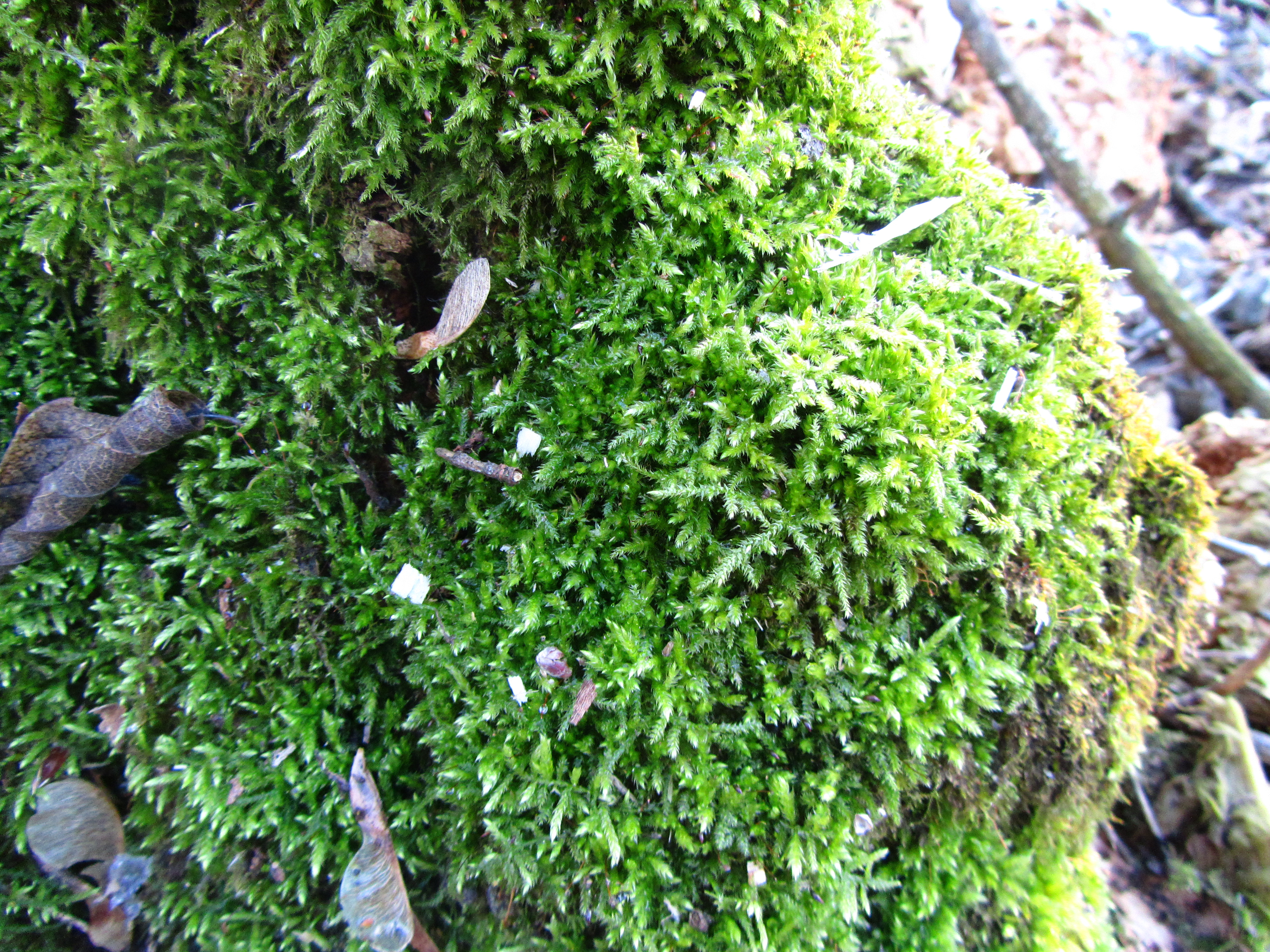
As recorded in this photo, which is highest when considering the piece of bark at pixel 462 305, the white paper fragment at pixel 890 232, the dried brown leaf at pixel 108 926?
the white paper fragment at pixel 890 232

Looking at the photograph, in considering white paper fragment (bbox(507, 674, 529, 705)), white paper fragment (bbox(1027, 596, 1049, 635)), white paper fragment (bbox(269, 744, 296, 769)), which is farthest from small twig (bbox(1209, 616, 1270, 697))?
white paper fragment (bbox(269, 744, 296, 769))

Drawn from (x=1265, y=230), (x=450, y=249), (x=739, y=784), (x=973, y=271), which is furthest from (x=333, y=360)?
(x=1265, y=230)

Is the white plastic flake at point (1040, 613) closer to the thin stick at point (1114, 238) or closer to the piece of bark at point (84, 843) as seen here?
the thin stick at point (1114, 238)

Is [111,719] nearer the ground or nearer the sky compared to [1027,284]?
nearer the ground

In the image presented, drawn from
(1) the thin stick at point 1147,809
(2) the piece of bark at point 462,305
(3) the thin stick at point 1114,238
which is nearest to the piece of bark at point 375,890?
(2) the piece of bark at point 462,305

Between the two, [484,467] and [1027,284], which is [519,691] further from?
[1027,284]

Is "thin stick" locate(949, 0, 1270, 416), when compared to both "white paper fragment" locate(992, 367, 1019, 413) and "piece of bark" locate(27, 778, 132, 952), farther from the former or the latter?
"piece of bark" locate(27, 778, 132, 952)

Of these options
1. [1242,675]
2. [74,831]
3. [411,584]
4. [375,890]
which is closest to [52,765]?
[74,831]
